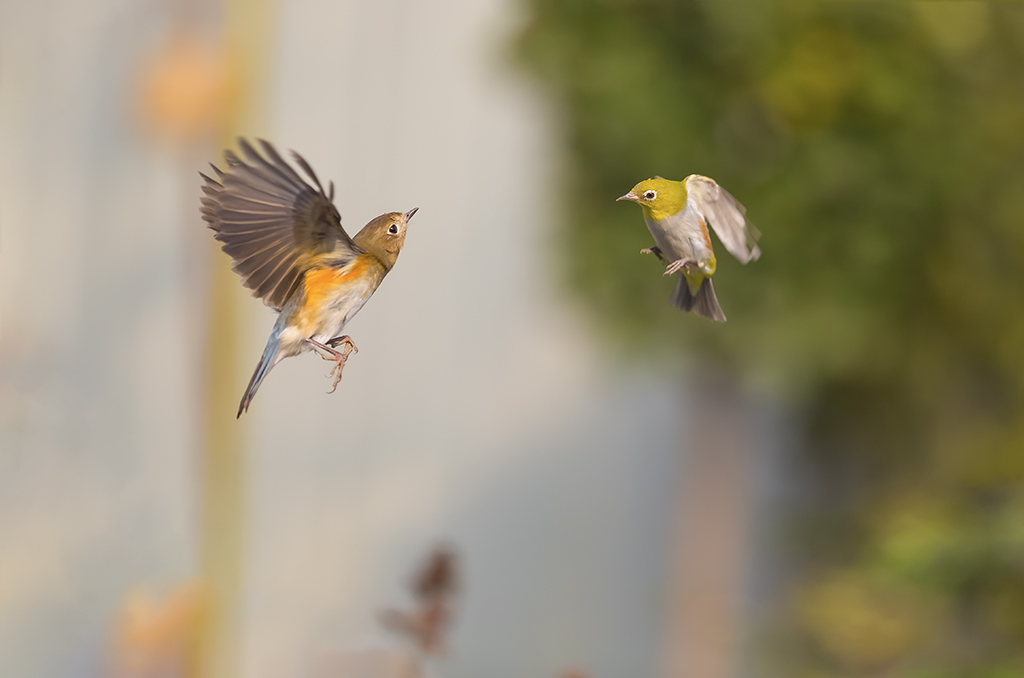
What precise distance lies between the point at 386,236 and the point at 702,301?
0.13 ft

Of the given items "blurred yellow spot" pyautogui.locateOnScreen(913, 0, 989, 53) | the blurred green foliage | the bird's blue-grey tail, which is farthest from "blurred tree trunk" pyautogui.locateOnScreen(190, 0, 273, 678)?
"blurred yellow spot" pyautogui.locateOnScreen(913, 0, 989, 53)

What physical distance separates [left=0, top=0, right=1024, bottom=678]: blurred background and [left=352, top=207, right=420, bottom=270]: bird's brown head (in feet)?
0.24

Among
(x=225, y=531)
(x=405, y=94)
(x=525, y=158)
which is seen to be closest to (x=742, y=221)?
(x=225, y=531)

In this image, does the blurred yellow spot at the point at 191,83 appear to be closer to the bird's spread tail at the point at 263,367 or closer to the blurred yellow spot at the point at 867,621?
the bird's spread tail at the point at 263,367

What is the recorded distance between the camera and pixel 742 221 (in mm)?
107

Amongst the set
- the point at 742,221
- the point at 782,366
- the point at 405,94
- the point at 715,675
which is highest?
the point at 405,94

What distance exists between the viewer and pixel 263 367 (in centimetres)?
10

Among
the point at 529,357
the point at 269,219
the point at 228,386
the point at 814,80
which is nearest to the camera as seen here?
the point at 269,219

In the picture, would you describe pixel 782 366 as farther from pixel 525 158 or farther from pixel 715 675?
pixel 715 675

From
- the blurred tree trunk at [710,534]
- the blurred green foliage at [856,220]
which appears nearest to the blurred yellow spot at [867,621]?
the blurred green foliage at [856,220]

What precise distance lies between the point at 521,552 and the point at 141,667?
115cm

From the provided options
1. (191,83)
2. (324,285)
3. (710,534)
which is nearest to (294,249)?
(324,285)

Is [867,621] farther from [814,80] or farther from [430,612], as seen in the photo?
[430,612]

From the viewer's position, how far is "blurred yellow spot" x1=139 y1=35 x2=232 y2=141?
0.28m
